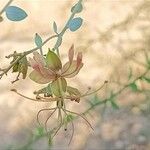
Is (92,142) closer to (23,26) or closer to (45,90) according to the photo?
(23,26)

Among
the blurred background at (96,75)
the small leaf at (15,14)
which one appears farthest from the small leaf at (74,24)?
the blurred background at (96,75)

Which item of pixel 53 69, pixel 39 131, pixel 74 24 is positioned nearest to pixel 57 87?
pixel 53 69

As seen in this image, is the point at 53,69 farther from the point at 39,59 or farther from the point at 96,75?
the point at 96,75

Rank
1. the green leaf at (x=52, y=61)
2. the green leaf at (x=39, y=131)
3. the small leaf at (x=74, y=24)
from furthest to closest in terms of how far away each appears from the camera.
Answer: the green leaf at (x=39, y=131) → the small leaf at (x=74, y=24) → the green leaf at (x=52, y=61)

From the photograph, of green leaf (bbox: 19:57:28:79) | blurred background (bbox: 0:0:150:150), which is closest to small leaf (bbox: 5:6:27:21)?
green leaf (bbox: 19:57:28:79)

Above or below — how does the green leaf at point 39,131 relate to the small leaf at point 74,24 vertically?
below

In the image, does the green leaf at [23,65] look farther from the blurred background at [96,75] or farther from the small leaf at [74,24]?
the blurred background at [96,75]

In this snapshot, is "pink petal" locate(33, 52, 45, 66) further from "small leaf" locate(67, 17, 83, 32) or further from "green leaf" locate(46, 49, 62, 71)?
"small leaf" locate(67, 17, 83, 32)

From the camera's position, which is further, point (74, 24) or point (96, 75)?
point (96, 75)
